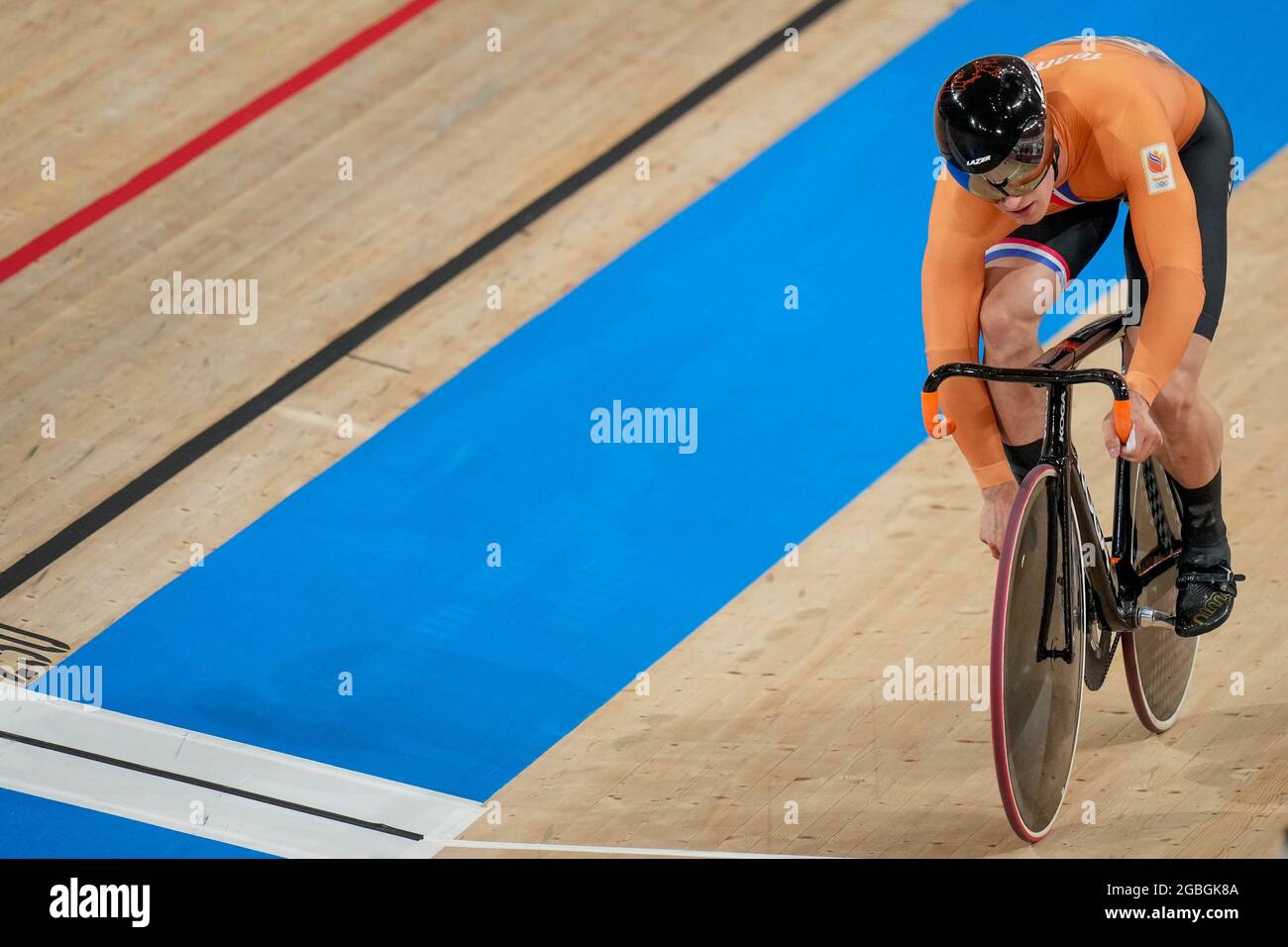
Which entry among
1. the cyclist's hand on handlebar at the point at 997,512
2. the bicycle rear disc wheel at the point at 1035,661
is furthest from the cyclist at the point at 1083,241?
the bicycle rear disc wheel at the point at 1035,661

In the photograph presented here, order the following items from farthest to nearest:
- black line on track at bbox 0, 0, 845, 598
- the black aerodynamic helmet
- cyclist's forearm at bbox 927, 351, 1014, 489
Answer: black line on track at bbox 0, 0, 845, 598, cyclist's forearm at bbox 927, 351, 1014, 489, the black aerodynamic helmet

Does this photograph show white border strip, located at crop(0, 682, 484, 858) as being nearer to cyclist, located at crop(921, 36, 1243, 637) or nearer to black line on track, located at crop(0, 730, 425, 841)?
black line on track, located at crop(0, 730, 425, 841)

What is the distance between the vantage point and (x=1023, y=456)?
357 centimetres

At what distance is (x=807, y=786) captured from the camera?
12.5 ft

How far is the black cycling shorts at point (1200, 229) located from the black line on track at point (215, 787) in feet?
5.23

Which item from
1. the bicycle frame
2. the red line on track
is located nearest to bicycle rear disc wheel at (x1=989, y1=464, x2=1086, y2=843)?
the bicycle frame

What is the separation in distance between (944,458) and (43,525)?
7.33ft

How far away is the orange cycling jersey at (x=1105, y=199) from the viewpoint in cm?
327

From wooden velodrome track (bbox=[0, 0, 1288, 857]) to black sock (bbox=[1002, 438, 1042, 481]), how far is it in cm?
64

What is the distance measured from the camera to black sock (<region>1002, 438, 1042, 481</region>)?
3.56m

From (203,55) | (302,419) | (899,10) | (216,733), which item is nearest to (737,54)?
(899,10)
